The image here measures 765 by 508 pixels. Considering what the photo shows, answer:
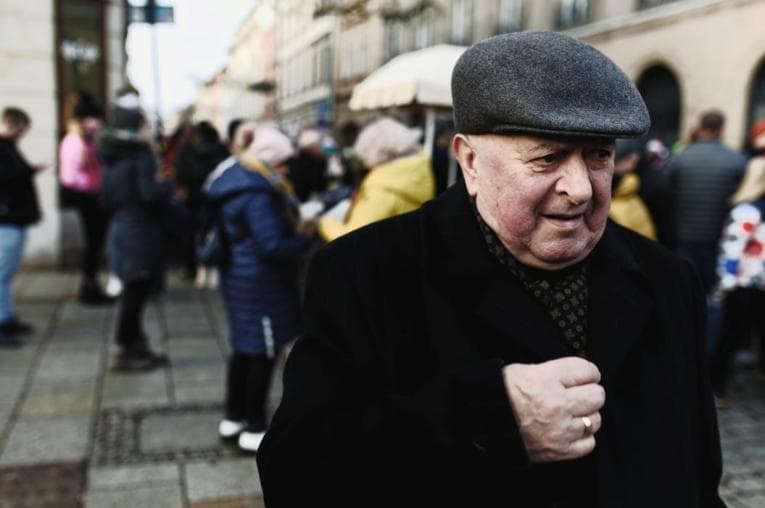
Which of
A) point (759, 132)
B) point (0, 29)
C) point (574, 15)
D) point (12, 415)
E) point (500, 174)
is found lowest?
point (12, 415)

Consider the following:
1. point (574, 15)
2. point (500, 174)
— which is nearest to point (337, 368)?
point (500, 174)

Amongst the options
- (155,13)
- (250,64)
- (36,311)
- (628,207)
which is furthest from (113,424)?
(250,64)

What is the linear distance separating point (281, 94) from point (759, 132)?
1961 inches

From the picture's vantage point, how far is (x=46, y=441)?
4.16 metres

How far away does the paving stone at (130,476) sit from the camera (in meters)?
3.64

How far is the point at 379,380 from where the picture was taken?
51.1 inches

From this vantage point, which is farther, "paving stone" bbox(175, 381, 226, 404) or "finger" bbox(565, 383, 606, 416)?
"paving stone" bbox(175, 381, 226, 404)

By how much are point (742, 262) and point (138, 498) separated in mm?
4117

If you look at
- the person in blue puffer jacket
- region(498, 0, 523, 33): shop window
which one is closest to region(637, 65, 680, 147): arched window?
region(498, 0, 523, 33): shop window

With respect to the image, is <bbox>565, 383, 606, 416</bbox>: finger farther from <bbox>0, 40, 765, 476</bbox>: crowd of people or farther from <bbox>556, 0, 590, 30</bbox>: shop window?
<bbox>556, 0, 590, 30</bbox>: shop window

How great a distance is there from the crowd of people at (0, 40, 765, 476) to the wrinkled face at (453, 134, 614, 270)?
1.20 metres

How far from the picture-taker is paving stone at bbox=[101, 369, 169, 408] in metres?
4.80

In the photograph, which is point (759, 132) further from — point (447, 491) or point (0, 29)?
point (0, 29)

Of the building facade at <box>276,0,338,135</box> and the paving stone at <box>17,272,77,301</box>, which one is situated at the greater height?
the building facade at <box>276,0,338,135</box>
